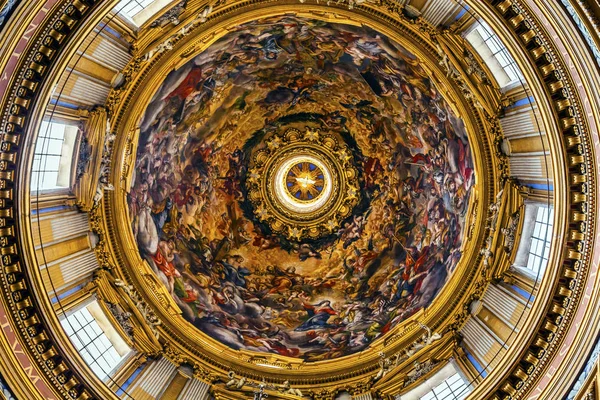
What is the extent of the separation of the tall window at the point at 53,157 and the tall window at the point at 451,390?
13541 millimetres

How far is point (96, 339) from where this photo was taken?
52.9 ft

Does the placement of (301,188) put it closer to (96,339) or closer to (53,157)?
(96,339)

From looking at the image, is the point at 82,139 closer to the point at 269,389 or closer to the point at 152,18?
the point at 152,18

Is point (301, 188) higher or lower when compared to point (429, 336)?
higher

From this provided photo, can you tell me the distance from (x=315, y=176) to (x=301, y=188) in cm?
100

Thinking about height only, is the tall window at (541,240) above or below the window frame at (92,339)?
above

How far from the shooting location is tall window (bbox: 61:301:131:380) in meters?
15.2

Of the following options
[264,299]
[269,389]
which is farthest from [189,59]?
[269,389]

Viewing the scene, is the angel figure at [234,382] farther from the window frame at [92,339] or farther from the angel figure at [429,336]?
the angel figure at [429,336]

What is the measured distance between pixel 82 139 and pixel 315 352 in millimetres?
12214

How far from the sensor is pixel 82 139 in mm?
15930

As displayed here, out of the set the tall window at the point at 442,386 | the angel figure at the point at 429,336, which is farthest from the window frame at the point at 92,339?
the angel figure at the point at 429,336

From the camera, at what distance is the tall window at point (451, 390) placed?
1581 cm

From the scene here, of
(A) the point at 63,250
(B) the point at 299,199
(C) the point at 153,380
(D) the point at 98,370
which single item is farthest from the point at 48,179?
(B) the point at 299,199
